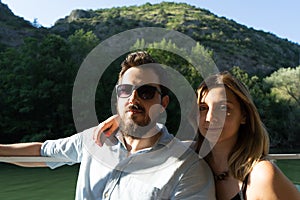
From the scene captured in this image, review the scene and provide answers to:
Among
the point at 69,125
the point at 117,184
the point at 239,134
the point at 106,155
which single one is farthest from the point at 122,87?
the point at 69,125

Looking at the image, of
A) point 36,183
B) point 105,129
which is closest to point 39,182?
point 36,183

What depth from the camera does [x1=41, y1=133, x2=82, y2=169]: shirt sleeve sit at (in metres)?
1.64

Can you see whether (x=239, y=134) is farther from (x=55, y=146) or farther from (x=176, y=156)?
(x=55, y=146)

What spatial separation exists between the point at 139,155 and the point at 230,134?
1.22 ft

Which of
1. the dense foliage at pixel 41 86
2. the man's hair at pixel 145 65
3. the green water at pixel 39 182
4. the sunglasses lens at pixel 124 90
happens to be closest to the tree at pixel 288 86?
the dense foliage at pixel 41 86

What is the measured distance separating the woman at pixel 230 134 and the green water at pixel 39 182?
5135mm

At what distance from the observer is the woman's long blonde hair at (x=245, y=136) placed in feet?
4.11

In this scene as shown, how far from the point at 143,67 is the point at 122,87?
0.40 ft

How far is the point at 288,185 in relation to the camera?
1131 millimetres

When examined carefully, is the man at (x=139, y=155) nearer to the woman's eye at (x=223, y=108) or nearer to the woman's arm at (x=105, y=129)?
the woman's arm at (x=105, y=129)

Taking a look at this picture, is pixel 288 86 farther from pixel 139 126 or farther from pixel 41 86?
pixel 139 126

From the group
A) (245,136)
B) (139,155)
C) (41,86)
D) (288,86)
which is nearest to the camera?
(245,136)

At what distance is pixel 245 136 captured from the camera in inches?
52.2

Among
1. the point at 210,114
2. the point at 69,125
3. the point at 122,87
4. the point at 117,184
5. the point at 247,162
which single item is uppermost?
the point at 122,87
